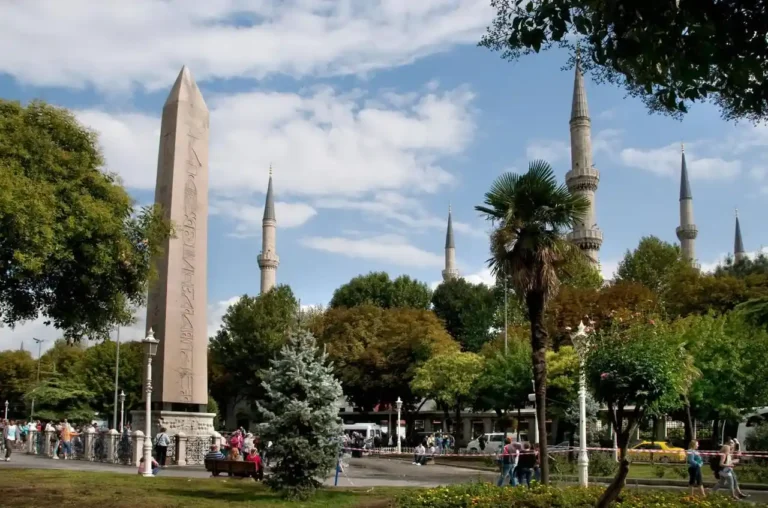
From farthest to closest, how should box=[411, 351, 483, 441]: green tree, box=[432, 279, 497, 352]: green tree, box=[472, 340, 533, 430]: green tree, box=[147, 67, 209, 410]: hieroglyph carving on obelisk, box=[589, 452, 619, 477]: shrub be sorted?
box=[432, 279, 497, 352]: green tree
box=[411, 351, 483, 441]: green tree
box=[472, 340, 533, 430]: green tree
box=[589, 452, 619, 477]: shrub
box=[147, 67, 209, 410]: hieroglyph carving on obelisk

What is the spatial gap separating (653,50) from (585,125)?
254 ft

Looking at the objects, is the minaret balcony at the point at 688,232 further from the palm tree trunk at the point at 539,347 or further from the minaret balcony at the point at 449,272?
the palm tree trunk at the point at 539,347

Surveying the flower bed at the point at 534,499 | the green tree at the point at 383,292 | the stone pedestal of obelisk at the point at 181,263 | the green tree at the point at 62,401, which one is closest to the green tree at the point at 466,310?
the green tree at the point at 383,292

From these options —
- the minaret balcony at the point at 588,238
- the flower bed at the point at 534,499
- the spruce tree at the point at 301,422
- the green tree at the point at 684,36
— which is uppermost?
the minaret balcony at the point at 588,238

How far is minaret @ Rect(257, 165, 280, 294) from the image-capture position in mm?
94000

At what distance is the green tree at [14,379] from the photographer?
87662mm

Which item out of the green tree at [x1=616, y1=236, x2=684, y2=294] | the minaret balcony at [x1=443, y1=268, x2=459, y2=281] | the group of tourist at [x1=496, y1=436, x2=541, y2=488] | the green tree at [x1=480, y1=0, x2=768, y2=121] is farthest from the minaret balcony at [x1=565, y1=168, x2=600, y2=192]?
the green tree at [x1=480, y1=0, x2=768, y2=121]

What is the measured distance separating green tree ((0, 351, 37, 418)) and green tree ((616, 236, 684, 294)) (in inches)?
2375

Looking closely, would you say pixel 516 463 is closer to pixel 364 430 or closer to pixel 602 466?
pixel 602 466

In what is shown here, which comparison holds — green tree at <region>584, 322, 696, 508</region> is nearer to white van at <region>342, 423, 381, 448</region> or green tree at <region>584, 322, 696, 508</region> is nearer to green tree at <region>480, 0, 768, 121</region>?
green tree at <region>480, 0, 768, 121</region>

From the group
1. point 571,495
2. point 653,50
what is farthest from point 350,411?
point 653,50

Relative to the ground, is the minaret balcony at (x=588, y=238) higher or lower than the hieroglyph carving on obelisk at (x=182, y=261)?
higher

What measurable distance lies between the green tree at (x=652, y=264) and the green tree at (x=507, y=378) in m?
20.9

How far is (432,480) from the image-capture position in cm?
2569
